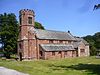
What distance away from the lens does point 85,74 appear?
947 inches

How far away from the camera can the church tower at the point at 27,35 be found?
2370 inches

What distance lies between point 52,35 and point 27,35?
10434 millimetres

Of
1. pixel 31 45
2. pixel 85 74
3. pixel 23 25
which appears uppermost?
pixel 23 25

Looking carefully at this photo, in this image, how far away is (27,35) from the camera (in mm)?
60969

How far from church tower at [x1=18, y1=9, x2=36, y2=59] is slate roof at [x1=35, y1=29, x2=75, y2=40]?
2.69m

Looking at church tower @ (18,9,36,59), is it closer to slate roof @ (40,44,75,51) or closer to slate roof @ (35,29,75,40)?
slate roof @ (35,29,75,40)

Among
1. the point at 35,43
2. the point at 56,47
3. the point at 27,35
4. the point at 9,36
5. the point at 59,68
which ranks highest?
the point at 9,36

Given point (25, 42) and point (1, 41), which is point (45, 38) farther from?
point (1, 41)

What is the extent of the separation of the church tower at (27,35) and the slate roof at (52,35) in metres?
2.69

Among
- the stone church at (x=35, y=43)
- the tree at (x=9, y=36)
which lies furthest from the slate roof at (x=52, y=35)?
the tree at (x=9, y=36)

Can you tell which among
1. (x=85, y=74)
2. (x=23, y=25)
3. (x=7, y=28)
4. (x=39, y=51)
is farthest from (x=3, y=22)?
(x=85, y=74)

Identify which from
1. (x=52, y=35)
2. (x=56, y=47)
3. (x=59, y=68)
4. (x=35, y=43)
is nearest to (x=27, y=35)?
(x=35, y=43)

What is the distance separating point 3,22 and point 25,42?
692 inches

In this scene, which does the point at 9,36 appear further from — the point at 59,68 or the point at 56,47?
the point at 59,68
